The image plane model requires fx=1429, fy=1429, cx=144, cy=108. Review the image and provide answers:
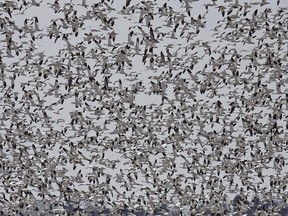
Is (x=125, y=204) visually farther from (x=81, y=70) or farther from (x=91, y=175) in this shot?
(x=81, y=70)

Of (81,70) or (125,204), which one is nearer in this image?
(81,70)

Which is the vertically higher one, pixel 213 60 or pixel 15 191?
pixel 213 60

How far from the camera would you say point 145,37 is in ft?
239

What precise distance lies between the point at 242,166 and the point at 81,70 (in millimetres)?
11035

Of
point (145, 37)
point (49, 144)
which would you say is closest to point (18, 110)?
point (49, 144)

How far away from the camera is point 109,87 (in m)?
75.6

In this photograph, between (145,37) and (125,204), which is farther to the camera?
(125,204)

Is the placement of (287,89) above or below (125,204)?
above

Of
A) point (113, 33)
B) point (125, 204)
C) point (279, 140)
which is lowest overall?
point (125, 204)

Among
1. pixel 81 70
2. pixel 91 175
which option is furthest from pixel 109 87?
pixel 91 175

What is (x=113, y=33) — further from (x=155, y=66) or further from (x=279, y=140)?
(x=279, y=140)

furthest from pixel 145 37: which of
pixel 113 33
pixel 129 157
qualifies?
pixel 129 157

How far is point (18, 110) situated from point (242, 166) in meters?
12.9

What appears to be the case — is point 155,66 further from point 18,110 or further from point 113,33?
point 18,110
